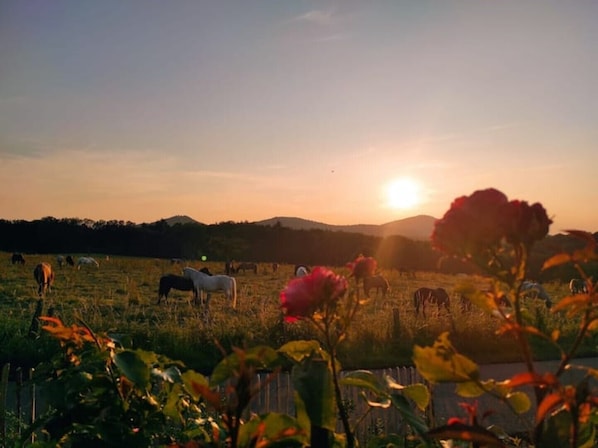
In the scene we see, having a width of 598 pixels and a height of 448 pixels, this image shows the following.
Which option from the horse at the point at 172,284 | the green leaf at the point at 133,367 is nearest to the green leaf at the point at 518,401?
the green leaf at the point at 133,367

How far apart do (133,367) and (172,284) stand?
61.8 ft

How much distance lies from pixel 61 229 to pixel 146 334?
2002 inches

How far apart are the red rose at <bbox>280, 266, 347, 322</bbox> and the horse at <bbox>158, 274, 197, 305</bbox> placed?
18386 mm

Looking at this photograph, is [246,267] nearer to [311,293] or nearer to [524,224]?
[311,293]

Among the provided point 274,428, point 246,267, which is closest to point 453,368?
point 274,428

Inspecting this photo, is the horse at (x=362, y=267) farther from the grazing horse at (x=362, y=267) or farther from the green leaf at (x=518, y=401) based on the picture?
the green leaf at (x=518, y=401)

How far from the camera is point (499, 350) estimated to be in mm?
11195

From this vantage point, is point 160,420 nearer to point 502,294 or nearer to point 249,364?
point 249,364

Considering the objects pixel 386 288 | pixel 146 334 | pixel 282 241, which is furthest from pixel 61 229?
pixel 146 334

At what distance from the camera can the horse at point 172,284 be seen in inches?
768

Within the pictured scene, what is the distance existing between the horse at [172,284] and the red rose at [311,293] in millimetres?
18386

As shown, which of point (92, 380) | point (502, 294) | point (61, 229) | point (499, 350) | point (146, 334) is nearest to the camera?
point (502, 294)

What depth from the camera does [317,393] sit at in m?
1.10

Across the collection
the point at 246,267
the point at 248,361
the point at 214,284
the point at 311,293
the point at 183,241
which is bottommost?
the point at 214,284
